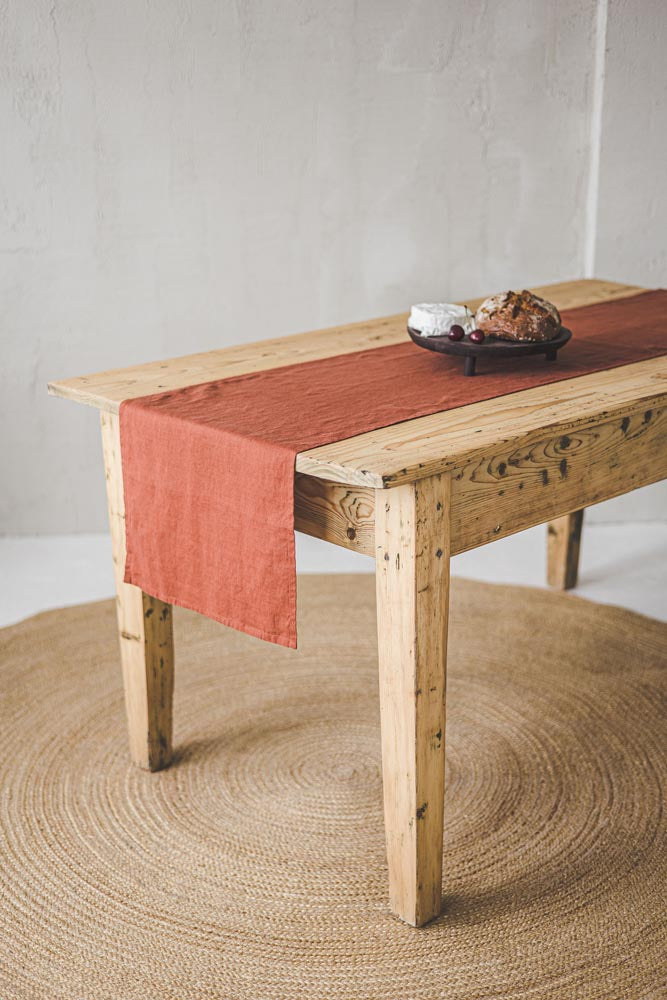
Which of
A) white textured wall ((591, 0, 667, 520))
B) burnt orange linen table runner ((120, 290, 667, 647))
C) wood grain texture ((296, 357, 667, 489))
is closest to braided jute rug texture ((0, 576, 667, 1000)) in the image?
burnt orange linen table runner ((120, 290, 667, 647))

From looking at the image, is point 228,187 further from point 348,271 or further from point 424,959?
point 424,959

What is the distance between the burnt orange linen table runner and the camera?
1.84m

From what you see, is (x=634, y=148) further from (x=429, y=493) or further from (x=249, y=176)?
(x=429, y=493)

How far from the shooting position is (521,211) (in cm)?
374

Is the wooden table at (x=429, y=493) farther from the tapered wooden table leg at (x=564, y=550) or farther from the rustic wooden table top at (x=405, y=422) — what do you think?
the tapered wooden table leg at (x=564, y=550)

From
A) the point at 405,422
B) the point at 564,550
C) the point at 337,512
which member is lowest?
the point at 564,550

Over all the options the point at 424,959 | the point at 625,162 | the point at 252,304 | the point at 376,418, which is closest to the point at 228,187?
the point at 252,304

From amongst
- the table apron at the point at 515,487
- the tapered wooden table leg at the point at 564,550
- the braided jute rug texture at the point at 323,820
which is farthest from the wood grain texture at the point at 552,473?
the tapered wooden table leg at the point at 564,550

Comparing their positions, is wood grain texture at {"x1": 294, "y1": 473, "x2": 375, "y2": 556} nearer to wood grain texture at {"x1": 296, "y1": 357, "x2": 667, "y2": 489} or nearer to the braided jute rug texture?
wood grain texture at {"x1": 296, "y1": 357, "x2": 667, "y2": 489}

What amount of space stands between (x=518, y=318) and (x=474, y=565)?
55.8 inches

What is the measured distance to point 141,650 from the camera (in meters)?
2.31

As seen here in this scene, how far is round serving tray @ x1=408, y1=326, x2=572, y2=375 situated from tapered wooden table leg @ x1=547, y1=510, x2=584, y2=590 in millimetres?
1043

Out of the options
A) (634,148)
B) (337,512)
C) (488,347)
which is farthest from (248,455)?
(634,148)

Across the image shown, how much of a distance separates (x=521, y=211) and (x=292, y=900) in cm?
248
